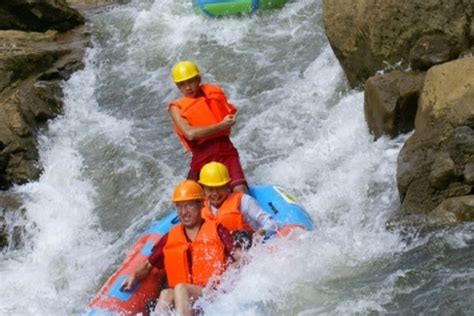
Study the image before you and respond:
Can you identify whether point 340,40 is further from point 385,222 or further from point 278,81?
point 385,222

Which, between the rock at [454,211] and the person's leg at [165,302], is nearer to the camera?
the person's leg at [165,302]

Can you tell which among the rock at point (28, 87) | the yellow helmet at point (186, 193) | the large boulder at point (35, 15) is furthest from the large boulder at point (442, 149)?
the large boulder at point (35, 15)

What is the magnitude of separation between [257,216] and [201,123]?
1154 millimetres

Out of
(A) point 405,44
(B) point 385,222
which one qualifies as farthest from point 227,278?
(A) point 405,44

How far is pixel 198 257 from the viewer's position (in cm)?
529

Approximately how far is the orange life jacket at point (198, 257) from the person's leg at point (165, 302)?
0.15 metres

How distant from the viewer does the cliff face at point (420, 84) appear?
566 centimetres

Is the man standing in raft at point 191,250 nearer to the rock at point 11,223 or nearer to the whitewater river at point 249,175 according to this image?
the whitewater river at point 249,175

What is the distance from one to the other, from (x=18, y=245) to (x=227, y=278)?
122 inches

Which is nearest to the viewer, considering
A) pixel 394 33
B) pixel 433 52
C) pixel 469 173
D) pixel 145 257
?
pixel 469 173

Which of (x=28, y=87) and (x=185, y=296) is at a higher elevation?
(x=185, y=296)

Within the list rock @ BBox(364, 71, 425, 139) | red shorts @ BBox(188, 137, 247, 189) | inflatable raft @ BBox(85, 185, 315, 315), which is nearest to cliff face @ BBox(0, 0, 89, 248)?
inflatable raft @ BBox(85, 185, 315, 315)

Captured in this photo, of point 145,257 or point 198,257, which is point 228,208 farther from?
point 145,257

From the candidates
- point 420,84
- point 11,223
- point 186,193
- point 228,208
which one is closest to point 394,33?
point 420,84
